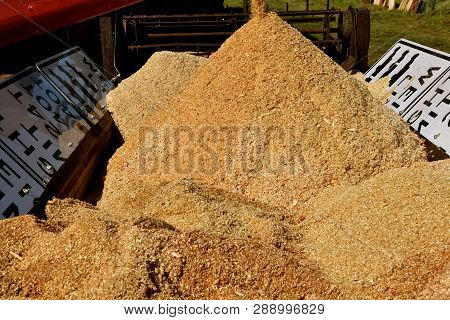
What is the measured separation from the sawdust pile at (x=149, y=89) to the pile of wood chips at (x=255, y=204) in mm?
32

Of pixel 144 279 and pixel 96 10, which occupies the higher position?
pixel 144 279

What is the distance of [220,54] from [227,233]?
2551 millimetres

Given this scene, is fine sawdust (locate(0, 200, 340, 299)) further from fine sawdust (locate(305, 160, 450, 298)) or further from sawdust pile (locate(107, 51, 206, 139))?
sawdust pile (locate(107, 51, 206, 139))

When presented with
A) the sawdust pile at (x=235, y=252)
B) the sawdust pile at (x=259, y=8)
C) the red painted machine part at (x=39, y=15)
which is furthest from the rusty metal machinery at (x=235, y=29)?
the sawdust pile at (x=235, y=252)

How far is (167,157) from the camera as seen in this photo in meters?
4.99

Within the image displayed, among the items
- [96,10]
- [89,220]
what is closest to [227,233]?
[89,220]

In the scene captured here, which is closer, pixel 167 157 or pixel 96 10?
Answer: pixel 167 157

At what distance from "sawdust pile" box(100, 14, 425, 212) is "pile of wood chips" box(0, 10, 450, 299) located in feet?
0.04

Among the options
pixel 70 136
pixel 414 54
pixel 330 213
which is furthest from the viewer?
pixel 414 54

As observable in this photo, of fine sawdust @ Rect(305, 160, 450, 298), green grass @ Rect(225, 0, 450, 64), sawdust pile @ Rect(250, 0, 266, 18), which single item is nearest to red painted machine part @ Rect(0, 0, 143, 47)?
sawdust pile @ Rect(250, 0, 266, 18)

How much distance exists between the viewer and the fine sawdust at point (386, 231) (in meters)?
3.20

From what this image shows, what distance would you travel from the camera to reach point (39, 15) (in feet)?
21.5

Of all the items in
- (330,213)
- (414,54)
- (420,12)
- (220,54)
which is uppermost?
(220,54)

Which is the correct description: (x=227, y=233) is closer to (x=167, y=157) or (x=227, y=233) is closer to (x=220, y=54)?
(x=167, y=157)
